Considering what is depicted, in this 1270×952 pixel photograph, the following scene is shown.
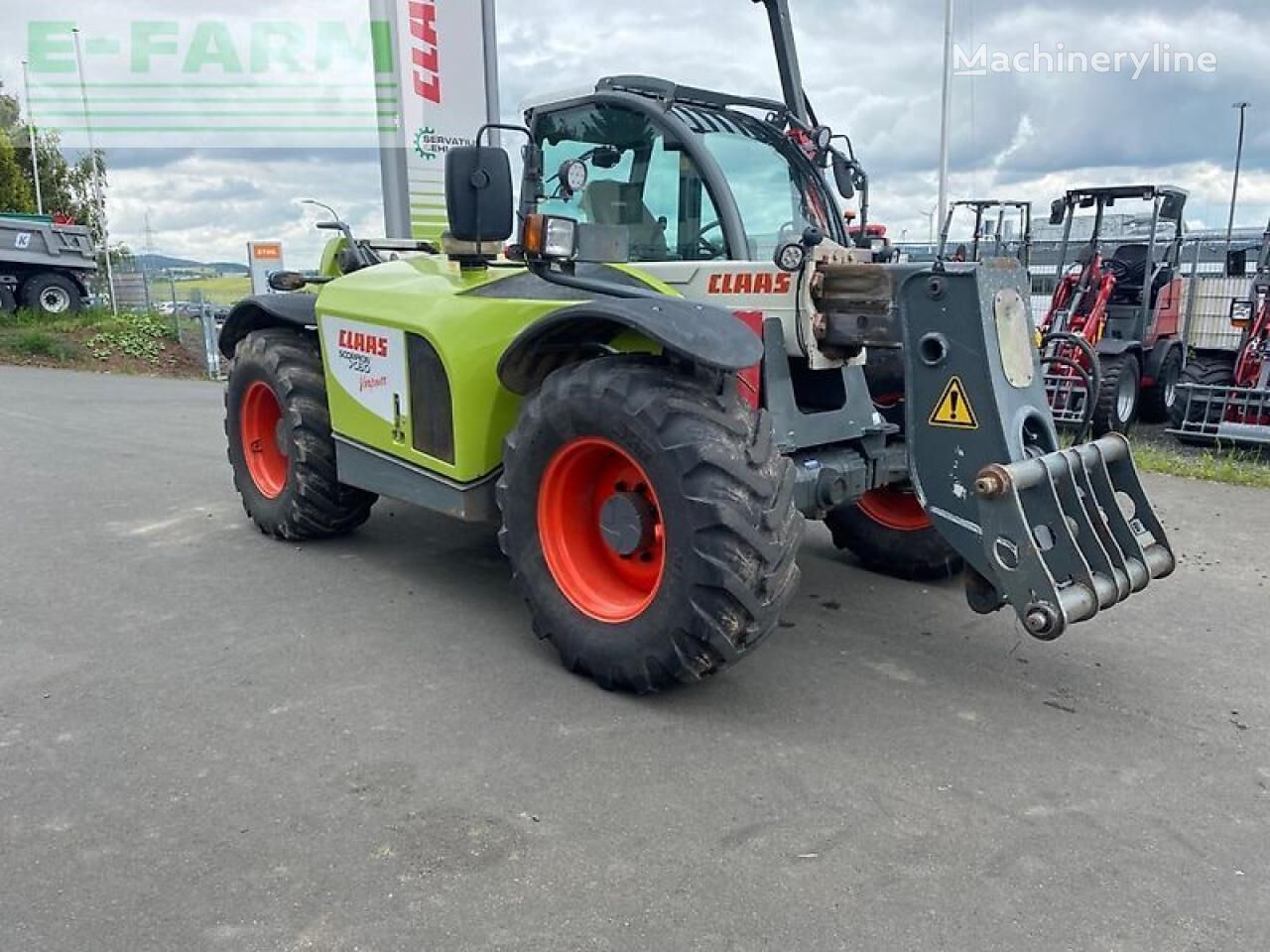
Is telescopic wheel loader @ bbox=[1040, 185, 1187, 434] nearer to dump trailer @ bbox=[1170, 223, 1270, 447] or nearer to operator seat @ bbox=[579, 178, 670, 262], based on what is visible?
dump trailer @ bbox=[1170, 223, 1270, 447]

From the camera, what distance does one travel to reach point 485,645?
4051 mm

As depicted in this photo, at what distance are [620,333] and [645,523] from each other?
0.70 meters

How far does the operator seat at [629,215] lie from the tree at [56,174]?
29868 mm

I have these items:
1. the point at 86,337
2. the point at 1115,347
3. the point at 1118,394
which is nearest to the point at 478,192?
the point at 1118,394

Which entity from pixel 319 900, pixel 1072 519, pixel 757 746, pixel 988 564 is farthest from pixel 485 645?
pixel 1072 519

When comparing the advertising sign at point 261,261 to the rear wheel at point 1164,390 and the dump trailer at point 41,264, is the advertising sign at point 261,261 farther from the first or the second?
the rear wheel at point 1164,390

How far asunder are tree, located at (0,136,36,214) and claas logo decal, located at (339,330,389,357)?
90.9ft

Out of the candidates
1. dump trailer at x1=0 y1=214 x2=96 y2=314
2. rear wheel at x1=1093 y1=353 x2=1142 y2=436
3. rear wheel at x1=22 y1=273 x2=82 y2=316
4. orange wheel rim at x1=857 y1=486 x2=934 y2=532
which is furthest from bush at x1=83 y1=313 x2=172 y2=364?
orange wheel rim at x1=857 y1=486 x2=934 y2=532

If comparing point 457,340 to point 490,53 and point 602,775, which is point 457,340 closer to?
point 602,775

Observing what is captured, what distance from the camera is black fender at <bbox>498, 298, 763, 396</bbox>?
10.6ft

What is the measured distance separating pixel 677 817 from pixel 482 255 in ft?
8.55

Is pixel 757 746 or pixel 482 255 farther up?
pixel 482 255

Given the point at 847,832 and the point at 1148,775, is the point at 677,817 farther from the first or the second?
the point at 1148,775

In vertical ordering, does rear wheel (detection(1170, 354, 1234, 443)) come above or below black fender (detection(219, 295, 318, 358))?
below
